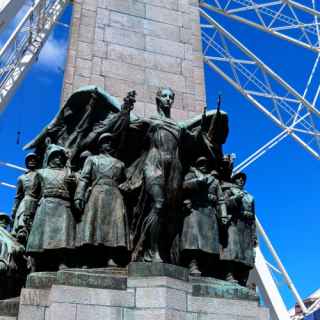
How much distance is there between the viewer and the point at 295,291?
23.7m

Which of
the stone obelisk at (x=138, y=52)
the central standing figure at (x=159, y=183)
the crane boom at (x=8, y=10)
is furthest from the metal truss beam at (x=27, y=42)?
the central standing figure at (x=159, y=183)

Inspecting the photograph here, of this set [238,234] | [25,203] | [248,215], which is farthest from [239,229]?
[25,203]

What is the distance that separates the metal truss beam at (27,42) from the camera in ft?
55.6

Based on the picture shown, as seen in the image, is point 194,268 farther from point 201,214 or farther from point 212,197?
point 212,197

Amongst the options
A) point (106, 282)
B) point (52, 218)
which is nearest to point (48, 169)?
point (52, 218)

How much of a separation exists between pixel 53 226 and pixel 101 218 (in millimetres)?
636

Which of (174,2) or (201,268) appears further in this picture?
(174,2)

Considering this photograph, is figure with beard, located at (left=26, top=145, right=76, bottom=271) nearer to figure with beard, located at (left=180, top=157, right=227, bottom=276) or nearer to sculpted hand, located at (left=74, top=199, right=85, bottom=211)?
sculpted hand, located at (left=74, top=199, right=85, bottom=211)

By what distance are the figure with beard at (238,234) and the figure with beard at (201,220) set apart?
24cm

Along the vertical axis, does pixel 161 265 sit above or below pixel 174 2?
below

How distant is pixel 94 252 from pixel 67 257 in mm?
355

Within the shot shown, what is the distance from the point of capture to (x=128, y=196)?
8203 mm

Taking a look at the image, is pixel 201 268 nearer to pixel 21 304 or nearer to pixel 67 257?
pixel 67 257

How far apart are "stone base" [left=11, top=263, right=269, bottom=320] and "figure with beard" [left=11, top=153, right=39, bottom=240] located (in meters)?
1.09
